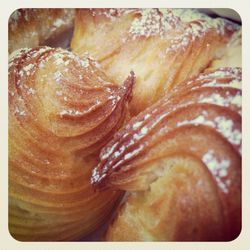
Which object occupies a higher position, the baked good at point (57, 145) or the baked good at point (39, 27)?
the baked good at point (39, 27)

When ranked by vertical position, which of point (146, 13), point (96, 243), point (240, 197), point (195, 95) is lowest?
point (96, 243)

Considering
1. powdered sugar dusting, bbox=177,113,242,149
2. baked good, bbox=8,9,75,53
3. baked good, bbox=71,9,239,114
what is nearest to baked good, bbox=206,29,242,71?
baked good, bbox=71,9,239,114

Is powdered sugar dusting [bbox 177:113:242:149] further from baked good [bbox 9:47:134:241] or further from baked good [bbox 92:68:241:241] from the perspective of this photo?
baked good [bbox 9:47:134:241]

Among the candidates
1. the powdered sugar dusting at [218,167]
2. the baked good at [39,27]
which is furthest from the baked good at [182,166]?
the baked good at [39,27]

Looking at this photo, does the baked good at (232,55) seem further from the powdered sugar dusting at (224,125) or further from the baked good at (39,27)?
the baked good at (39,27)

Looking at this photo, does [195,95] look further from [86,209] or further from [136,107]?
[86,209]

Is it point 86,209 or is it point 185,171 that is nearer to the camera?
point 185,171
